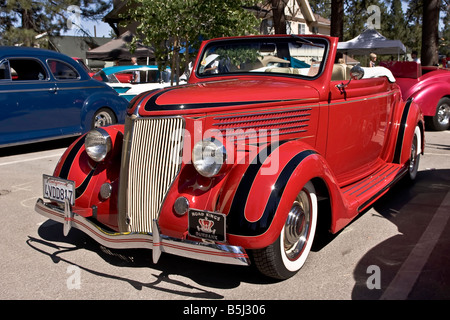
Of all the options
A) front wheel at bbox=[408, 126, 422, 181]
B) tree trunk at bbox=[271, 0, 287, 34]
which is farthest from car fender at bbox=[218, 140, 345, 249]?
tree trunk at bbox=[271, 0, 287, 34]

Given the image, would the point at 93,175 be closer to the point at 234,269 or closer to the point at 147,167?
the point at 147,167

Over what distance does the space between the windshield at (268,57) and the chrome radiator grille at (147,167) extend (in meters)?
1.44

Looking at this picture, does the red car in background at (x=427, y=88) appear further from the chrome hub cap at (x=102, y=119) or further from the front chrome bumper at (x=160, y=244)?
the front chrome bumper at (x=160, y=244)

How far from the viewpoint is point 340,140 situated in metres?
4.06

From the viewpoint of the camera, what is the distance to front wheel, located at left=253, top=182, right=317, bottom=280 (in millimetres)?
2918

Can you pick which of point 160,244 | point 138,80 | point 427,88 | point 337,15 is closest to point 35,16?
point 138,80

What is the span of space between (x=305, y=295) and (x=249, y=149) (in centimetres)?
102

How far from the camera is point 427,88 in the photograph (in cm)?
927

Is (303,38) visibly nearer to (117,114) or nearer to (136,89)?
(117,114)

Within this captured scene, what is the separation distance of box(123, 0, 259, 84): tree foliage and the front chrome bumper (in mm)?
7266

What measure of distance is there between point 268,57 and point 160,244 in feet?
7.36

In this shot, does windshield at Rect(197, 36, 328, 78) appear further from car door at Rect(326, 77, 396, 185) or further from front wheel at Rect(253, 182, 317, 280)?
front wheel at Rect(253, 182, 317, 280)

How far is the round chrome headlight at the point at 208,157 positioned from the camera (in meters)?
2.90

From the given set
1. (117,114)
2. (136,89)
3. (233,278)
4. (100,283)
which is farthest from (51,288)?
(136,89)
